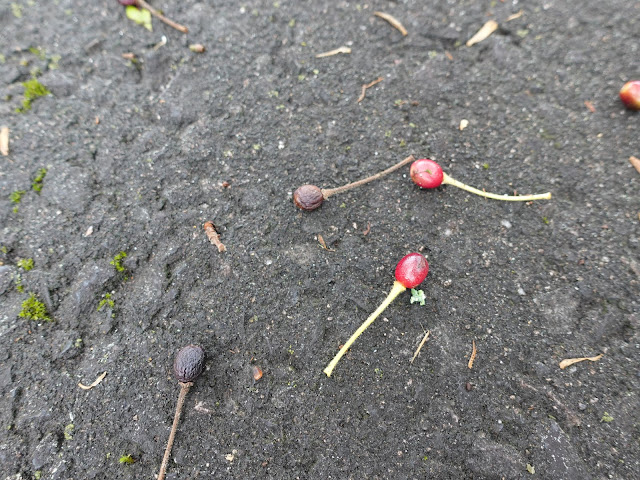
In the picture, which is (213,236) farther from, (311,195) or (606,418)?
(606,418)

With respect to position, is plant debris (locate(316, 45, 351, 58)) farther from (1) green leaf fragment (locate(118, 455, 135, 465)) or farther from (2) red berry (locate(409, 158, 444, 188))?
(1) green leaf fragment (locate(118, 455, 135, 465))

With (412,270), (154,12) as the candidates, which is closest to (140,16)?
(154,12)

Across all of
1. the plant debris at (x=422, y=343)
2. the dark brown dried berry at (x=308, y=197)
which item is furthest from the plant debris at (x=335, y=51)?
the plant debris at (x=422, y=343)

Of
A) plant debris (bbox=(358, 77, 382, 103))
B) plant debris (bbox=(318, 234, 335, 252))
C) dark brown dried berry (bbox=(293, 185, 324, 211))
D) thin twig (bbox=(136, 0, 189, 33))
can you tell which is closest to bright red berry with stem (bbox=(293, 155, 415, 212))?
dark brown dried berry (bbox=(293, 185, 324, 211))

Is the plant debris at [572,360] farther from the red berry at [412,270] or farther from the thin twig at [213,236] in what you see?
the thin twig at [213,236]

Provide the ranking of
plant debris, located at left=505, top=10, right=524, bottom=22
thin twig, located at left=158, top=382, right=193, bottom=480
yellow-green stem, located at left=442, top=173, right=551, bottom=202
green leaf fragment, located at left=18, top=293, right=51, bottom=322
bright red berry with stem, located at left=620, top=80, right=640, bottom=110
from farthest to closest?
plant debris, located at left=505, top=10, right=524, bottom=22
bright red berry with stem, located at left=620, top=80, right=640, bottom=110
yellow-green stem, located at left=442, top=173, right=551, bottom=202
green leaf fragment, located at left=18, top=293, right=51, bottom=322
thin twig, located at left=158, top=382, right=193, bottom=480

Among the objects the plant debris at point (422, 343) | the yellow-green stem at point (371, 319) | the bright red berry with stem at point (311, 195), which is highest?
the bright red berry with stem at point (311, 195)
